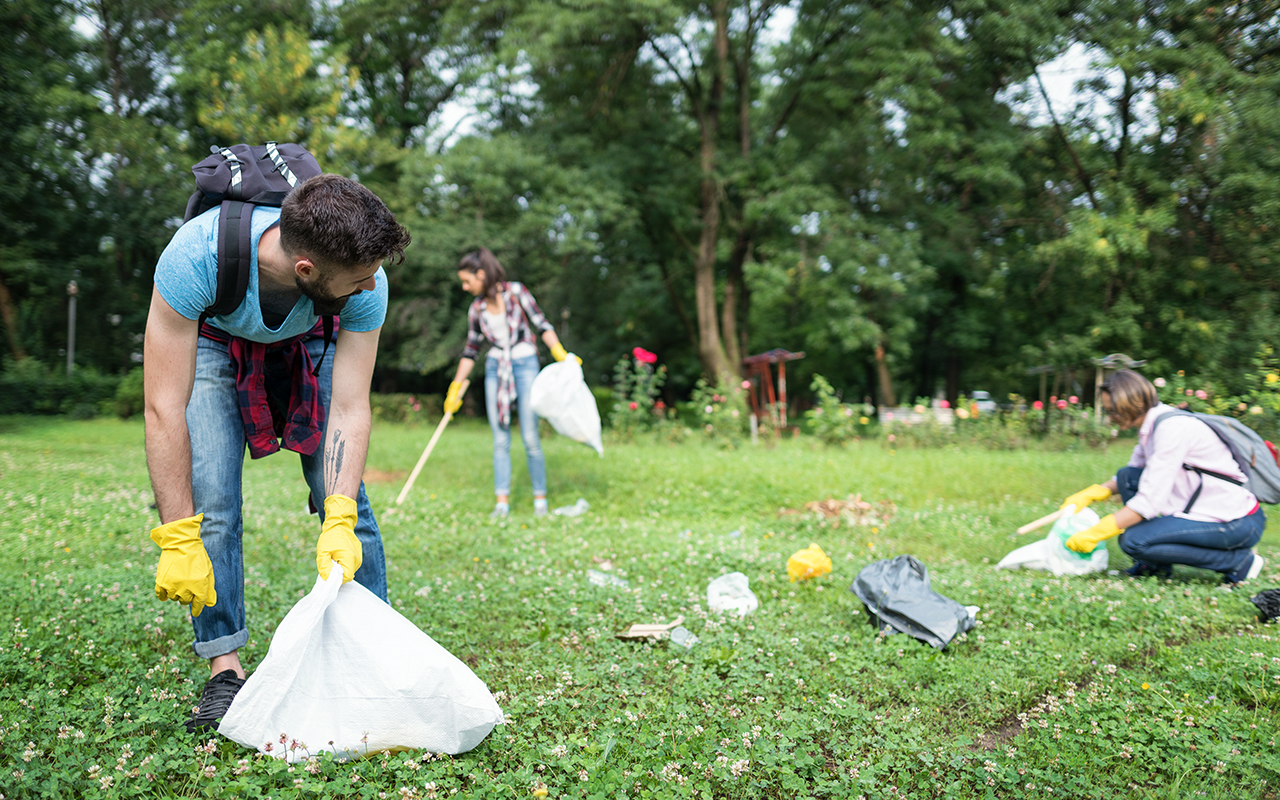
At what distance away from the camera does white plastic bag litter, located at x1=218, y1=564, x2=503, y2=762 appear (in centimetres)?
181

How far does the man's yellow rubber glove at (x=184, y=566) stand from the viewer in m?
1.96

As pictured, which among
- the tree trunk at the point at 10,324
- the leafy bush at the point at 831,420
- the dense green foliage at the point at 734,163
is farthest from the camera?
the tree trunk at the point at 10,324

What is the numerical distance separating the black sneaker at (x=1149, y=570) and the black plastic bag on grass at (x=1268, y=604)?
2.30ft

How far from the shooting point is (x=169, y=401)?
1969mm

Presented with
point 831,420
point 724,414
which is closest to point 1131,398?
point 831,420

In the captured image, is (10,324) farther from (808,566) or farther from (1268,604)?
(1268,604)

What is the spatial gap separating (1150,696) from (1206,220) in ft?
49.0

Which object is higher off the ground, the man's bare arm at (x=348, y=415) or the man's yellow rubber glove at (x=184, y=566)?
the man's bare arm at (x=348, y=415)

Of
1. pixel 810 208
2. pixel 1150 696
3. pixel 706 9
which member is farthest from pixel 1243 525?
pixel 706 9

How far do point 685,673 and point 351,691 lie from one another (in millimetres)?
1164

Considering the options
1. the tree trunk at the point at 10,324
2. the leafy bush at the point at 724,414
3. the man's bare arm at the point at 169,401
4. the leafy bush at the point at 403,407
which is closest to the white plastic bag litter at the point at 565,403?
the man's bare arm at the point at 169,401

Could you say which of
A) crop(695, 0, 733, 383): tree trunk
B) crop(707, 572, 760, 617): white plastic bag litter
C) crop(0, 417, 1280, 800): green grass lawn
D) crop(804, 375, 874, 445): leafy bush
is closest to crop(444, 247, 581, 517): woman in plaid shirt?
crop(0, 417, 1280, 800): green grass lawn

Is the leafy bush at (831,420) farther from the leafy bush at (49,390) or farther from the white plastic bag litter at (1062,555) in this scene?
the leafy bush at (49,390)

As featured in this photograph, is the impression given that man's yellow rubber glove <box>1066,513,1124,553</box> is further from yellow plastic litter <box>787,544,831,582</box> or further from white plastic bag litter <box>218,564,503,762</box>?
white plastic bag litter <box>218,564,503,762</box>
